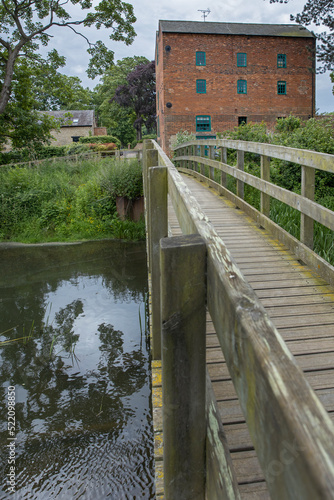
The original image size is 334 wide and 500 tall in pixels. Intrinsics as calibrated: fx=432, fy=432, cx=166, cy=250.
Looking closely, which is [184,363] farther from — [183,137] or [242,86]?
[242,86]

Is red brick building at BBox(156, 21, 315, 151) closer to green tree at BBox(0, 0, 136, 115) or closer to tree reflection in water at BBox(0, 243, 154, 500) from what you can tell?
green tree at BBox(0, 0, 136, 115)

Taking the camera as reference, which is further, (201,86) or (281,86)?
(281,86)

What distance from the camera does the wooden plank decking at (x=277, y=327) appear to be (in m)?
1.92

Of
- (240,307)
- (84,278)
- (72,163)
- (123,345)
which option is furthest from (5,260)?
(240,307)

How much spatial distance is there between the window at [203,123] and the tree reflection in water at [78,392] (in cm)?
2131

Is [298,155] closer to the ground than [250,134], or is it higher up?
closer to the ground

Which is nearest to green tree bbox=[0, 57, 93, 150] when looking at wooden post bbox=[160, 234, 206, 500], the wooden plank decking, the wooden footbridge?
the wooden plank decking

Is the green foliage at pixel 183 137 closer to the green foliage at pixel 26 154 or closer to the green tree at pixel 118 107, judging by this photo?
the green foliage at pixel 26 154

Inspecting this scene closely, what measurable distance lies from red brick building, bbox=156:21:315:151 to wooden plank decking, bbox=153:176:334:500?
26.0 meters

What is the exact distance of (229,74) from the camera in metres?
30.0

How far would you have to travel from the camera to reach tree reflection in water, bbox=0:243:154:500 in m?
4.79

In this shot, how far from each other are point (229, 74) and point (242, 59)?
4.93ft

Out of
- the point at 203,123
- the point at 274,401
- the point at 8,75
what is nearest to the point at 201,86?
the point at 203,123

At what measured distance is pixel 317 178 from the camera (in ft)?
25.2
